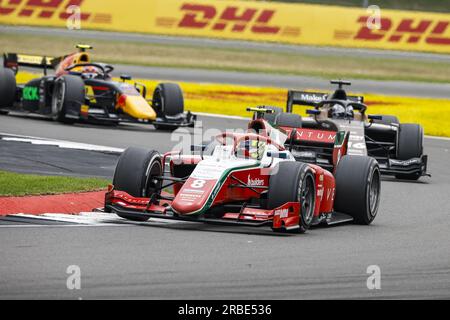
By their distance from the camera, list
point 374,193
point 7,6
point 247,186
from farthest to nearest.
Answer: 1. point 7,6
2. point 374,193
3. point 247,186

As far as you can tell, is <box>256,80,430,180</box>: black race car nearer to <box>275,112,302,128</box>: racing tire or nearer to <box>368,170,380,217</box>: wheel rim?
<box>275,112,302,128</box>: racing tire

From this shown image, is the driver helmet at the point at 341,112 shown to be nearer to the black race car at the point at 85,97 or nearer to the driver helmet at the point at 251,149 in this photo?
the black race car at the point at 85,97

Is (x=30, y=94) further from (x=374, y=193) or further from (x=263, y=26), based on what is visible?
(x=263, y=26)

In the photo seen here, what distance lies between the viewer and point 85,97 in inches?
1000

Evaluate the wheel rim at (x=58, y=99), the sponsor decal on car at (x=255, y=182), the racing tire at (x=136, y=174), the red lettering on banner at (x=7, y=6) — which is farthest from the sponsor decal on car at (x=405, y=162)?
the red lettering on banner at (x=7, y=6)

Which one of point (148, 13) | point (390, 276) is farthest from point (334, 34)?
point (390, 276)

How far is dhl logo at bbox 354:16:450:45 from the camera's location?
152 ft

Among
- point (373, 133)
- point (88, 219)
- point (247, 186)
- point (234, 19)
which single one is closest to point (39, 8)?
point (234, 19)

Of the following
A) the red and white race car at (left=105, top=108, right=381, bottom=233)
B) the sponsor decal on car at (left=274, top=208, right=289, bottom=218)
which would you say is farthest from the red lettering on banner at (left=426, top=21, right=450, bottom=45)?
the sponsor decal on car at (left=274, top=208, right=289, bottom=218)

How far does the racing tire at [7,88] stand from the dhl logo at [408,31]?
22628mm

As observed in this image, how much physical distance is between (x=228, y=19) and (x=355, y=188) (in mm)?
34119

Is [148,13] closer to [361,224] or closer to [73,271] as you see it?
[361,224]

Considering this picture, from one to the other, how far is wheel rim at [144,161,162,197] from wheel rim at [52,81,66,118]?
450 inches

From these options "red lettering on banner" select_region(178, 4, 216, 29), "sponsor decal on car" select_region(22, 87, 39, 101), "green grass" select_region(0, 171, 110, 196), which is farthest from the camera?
"red lettering on banner" select_region(178, 4, 216, 29)
